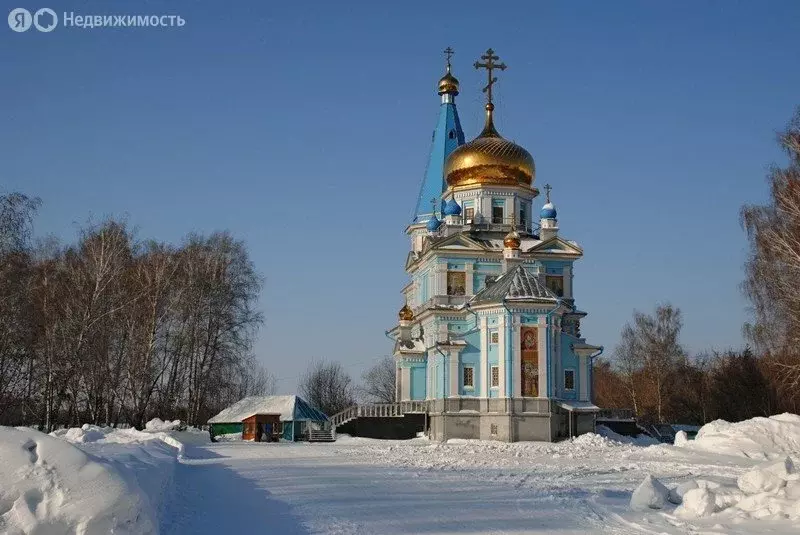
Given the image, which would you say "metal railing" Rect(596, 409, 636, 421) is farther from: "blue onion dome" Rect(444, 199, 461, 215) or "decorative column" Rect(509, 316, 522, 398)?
"blue onion dome" Rect(444, 199, 461, 215)

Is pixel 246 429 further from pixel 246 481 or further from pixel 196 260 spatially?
pixel 246 481

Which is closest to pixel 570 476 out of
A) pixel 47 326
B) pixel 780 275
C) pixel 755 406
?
pixel 780 275

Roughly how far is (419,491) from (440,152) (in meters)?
34.7

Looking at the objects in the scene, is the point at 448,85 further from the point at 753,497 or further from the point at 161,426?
the point at 753,497

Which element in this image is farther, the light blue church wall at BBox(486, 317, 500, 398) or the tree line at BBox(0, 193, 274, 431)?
the light blue church wall at BBox(486, 317, 500, 398)

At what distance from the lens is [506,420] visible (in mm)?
32406

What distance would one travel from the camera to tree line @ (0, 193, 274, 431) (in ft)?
81.9

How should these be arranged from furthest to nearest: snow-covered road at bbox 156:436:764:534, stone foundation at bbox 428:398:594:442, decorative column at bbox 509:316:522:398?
1. decorative column at bbox 509:316:522:398
2. stone foundation at bbox 428:398:594:442
3. snow-covered road at bbox 156:436:764:534

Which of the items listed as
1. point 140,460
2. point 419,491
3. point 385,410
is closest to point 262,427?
point 385,410

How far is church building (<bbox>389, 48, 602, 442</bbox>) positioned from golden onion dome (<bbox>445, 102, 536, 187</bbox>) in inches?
1.7

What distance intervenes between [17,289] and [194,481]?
32.6ft

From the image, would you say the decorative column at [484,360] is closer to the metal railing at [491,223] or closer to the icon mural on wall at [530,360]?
the icon mural on wall at [530,360]

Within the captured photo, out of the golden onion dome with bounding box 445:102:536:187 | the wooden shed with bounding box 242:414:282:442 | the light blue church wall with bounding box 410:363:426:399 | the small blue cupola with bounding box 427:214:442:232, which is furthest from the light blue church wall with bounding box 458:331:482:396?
the small blue cupola with bounding box 427:214:442:232

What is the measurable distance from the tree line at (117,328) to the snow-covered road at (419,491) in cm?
644
